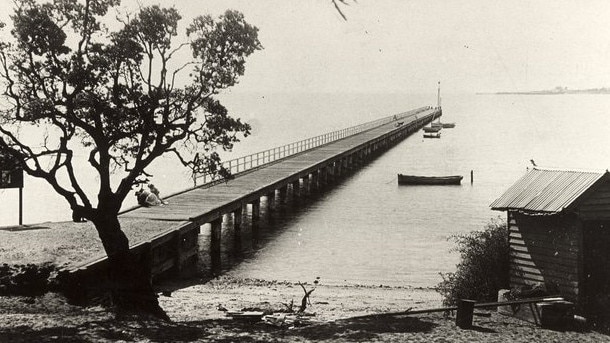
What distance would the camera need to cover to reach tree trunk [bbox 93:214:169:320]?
16.1 meters

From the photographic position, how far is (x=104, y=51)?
54.2 feet

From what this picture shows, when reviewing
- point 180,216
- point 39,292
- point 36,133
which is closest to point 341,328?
point 39,292

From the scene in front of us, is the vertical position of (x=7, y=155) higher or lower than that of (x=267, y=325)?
higher

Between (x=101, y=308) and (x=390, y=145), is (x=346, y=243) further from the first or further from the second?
(x=390, y=145)

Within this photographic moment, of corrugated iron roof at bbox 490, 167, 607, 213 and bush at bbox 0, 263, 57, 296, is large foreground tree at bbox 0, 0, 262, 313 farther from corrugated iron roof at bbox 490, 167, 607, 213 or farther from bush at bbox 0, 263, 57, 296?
corrugated iron roof at bbox 490, 167, 607, 213

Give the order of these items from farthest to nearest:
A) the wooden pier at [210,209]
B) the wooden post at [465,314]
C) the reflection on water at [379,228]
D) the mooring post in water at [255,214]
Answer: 1. the mooring post in water at [255,214]
2. the reflection on water at [379,228]
3. the wooden pier at [210,209]
4. the wooden post at [465,314]

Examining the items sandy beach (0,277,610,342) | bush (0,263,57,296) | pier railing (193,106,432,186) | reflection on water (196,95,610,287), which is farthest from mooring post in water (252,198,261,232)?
bush (0,263,57,296)

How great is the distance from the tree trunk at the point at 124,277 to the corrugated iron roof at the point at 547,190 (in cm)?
890

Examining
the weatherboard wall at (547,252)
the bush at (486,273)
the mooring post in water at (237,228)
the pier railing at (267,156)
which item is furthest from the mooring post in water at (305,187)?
the weatherboard wall at (547,252)

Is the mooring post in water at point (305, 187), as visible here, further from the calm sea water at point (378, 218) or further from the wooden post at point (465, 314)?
the wooden post at point (465, 314)

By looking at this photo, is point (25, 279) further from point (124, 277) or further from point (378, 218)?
point (378, 218)

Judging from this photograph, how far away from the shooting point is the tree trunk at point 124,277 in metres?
16.1

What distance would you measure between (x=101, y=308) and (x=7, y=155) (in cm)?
449

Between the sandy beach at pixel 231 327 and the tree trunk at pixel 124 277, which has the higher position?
the tree trunk at pixel 124 277
